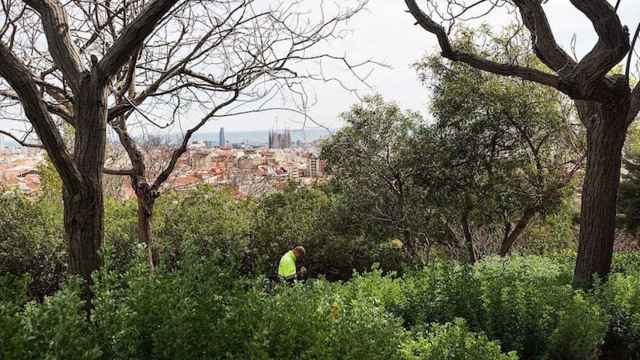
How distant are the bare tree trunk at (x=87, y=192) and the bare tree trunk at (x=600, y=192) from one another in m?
4.00

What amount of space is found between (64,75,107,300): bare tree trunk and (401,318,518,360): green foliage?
6.10ft

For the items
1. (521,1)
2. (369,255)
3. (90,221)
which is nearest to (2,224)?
(369,255)

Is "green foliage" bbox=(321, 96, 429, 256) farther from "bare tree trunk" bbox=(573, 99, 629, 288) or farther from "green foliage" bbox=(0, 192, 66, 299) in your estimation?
"bare tree trunk" bbox=(573, 99, 629, 288)

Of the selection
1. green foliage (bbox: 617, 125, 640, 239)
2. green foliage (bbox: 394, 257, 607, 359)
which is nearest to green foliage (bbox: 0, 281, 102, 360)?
green foliage (bbox: 394, 257, 607, 359)

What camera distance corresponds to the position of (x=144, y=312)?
2.25 meters

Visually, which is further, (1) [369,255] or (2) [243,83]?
(1) [369,255]

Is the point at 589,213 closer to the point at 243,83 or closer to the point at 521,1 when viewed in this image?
the point at 521,1

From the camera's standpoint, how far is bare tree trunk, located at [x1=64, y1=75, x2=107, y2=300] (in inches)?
134

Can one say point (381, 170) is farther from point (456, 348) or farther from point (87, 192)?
point (456, 348)

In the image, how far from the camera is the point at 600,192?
209 inches

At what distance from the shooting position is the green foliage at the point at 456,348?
2.51 m

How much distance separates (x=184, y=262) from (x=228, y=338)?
0.52 m

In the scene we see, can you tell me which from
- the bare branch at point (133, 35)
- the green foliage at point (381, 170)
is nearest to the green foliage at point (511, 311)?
the bare branch at point (133, 35)

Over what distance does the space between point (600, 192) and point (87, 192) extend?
168 inches
